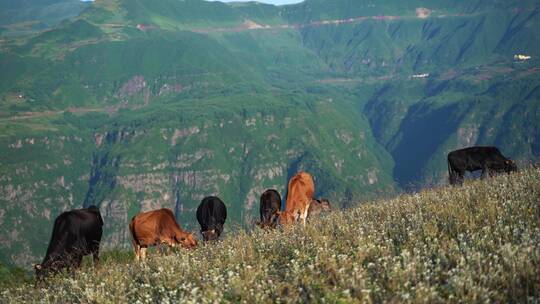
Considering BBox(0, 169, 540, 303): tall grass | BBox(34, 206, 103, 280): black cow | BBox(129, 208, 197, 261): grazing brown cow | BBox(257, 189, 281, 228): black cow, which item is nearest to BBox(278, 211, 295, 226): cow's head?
BBox(257, 189, 281, 228): black cow

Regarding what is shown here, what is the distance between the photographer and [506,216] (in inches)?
446

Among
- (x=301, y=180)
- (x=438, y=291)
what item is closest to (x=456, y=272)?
(x=438, y=291)

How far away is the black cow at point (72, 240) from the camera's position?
18.1 metres

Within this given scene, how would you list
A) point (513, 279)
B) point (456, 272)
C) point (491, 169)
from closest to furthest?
point (513, 279) < point (456, 272) < point (491, 169)

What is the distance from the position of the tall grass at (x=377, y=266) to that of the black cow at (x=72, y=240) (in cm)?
395

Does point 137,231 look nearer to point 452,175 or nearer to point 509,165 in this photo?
point 452,175

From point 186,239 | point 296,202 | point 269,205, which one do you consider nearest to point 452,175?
point 269,205

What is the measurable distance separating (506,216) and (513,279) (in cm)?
335

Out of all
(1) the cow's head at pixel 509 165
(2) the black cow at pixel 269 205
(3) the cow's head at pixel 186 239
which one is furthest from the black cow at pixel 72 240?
(1) the cow's head at pixel 509 165

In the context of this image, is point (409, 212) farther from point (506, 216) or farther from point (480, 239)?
point (480, 239)

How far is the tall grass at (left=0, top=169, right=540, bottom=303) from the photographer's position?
8445mm

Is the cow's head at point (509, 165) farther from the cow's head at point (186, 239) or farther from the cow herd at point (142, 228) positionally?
the cow's head at point (186, 239)

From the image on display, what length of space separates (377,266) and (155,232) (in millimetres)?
12700

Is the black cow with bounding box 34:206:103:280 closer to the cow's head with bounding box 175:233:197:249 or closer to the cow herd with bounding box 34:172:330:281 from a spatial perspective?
the cow herd with bounding box 34:172:330:281
